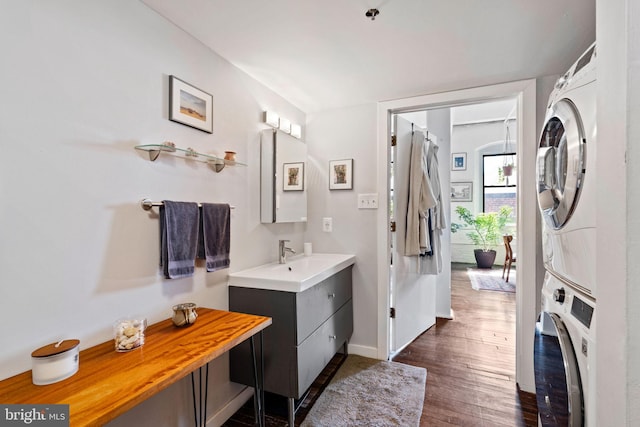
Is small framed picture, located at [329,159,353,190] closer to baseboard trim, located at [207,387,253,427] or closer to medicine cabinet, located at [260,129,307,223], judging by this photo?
Result: medicine cabinet, located at [260,129,307,223]

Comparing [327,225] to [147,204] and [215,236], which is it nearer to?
[215,236]

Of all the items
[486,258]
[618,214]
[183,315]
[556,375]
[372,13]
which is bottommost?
[486,258]

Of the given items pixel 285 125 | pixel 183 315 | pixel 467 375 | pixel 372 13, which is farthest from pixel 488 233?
pixel 183 315

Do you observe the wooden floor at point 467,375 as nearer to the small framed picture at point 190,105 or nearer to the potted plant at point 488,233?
the small framed picture at point 190,105

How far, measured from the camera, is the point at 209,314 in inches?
58.5

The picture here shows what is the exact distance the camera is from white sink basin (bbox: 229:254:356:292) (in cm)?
165

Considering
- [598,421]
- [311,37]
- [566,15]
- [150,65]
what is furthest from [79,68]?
[566,15]

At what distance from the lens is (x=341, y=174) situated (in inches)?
102

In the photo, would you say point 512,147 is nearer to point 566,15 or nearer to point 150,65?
point 566,15

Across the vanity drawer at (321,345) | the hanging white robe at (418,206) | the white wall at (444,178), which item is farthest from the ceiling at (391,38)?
the vanity drawer at (321,345)

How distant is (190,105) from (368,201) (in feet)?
5.02

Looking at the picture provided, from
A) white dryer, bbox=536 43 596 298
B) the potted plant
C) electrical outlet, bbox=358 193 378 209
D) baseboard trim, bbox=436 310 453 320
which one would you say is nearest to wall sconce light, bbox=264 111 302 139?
electrical outlet, bbox=358 193 378 209

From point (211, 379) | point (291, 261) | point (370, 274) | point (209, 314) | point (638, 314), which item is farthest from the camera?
point (370, 274)

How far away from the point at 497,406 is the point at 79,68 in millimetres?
2789
